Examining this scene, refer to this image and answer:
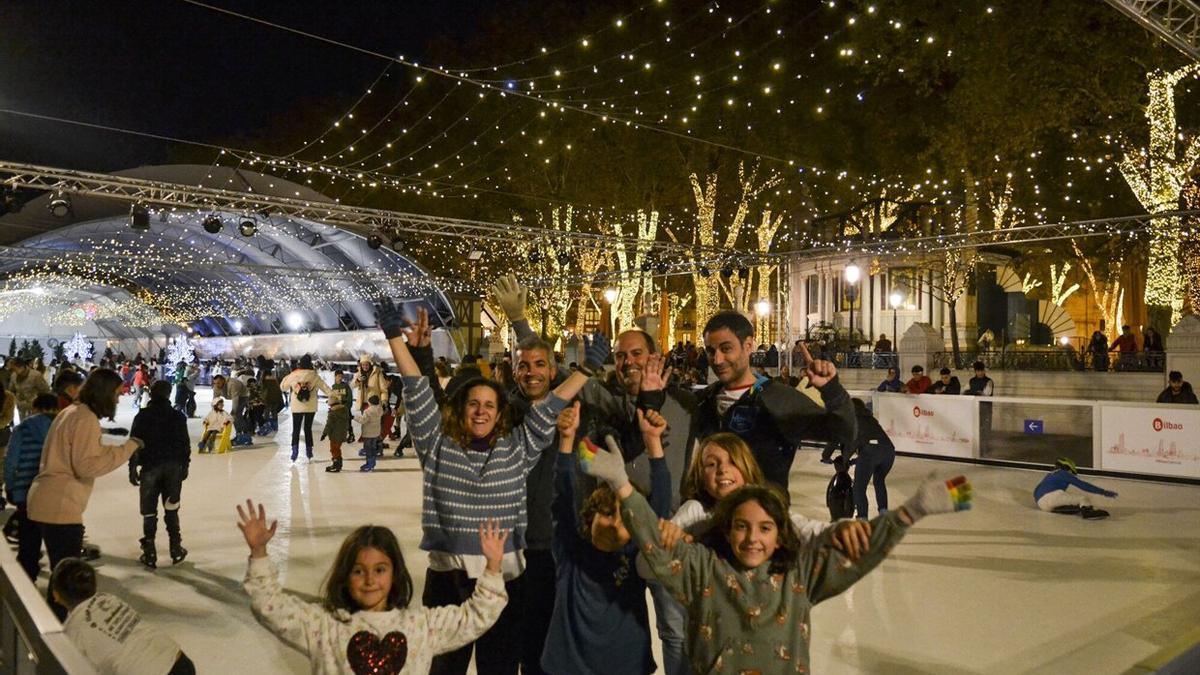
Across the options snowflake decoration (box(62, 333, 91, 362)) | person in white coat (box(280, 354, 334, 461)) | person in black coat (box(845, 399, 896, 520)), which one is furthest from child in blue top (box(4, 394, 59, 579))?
snowflake decoration (box(62, 333, 91, 362))

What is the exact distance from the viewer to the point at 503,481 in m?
3.27

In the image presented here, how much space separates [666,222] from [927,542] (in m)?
28.0

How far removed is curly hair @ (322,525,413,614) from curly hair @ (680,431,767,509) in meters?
0.97

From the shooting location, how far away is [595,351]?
4.00 metres

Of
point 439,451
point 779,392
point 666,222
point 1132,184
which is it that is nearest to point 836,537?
point 779,392

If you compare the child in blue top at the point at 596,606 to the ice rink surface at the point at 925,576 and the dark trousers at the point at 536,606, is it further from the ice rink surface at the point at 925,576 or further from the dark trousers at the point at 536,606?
the ice rink surface at the point at 925,576

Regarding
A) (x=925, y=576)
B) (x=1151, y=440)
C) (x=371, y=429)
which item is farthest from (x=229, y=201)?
(x=1151, y=440)

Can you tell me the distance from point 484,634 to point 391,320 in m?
1.26

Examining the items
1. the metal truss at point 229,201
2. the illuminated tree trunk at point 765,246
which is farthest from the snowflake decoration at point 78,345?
the illuminated tree trunk at point 765,246

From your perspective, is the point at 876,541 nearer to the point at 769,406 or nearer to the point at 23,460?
the point at 769,406

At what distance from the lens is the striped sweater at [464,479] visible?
322 centimetres

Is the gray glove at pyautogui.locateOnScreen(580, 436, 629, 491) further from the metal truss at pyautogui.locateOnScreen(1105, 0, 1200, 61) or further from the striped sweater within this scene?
the metal truss at pyautogui.locateOnScreen(1105, 0, 1200, 61)

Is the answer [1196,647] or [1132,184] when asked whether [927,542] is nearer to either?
[1196,647]

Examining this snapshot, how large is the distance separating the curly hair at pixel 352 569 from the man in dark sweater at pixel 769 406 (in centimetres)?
131
